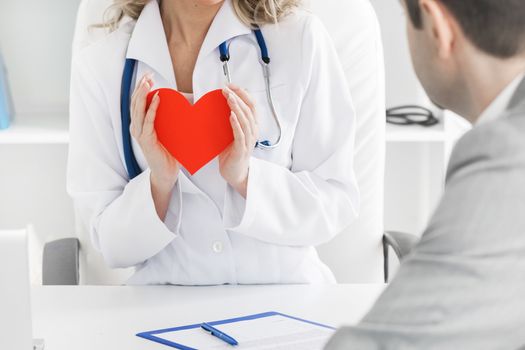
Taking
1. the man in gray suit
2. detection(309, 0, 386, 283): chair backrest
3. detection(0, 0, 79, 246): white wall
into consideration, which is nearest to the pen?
the man in gray suit

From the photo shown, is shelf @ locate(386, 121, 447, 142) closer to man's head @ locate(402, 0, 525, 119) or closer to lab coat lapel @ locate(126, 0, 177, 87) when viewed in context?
lab coat lapel @ locate(126, 0, 177, 87)

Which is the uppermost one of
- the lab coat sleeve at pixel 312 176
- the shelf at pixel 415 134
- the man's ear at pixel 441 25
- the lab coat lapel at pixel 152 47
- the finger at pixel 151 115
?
the man's ear at pixel 441 25

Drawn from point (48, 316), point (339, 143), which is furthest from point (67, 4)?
point (48, 316)

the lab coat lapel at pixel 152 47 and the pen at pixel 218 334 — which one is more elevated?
the lab coat lapel at pixel 152 47

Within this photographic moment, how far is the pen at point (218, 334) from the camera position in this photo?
1.27 metres

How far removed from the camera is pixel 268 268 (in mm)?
1699

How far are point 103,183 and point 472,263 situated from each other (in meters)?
1.10

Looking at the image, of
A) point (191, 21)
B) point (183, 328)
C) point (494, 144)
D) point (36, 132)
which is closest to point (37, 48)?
point (36, 132)

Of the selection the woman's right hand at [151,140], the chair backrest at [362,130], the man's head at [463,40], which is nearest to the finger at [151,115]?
the woman's right hand at [151,140]

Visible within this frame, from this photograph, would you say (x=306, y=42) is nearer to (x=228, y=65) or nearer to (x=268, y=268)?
(x=228, y=65)

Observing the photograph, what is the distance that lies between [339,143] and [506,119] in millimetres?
940

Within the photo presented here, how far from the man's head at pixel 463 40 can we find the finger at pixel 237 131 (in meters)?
0.62

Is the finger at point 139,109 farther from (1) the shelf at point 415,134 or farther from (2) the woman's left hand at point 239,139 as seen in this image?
(1) the shelf at point 415,134

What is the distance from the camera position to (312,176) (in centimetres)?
174
